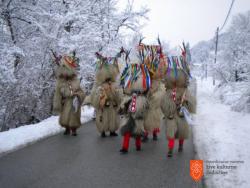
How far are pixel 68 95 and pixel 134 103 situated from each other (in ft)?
7.60

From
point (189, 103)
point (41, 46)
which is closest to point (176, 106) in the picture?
point (189, 103)

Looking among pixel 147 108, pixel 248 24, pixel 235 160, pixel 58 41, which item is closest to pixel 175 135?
pixel 147 108

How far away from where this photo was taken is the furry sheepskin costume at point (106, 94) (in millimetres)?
7953

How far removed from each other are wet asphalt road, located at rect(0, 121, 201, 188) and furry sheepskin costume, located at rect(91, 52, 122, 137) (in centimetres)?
68

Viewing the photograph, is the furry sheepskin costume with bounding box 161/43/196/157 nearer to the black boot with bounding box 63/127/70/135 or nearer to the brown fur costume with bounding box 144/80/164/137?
the brown fur costume with bounding box 144/80/164/137

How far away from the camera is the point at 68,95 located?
8.16 m

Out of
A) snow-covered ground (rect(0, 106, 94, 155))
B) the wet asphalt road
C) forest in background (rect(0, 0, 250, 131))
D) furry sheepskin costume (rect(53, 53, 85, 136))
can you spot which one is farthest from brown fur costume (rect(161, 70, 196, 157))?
forest in background (rect(0, 0, 250, 131))

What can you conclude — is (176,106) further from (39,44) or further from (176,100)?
(39,44)

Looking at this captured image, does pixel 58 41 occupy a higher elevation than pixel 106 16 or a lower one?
lower

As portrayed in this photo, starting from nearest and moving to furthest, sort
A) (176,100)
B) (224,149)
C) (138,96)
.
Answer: (176,100) → (224,149) → (138,96)

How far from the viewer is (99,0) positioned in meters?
15.4

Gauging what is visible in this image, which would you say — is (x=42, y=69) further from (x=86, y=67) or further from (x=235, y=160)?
(x=235, y=160)

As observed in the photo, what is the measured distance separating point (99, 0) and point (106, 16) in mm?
962

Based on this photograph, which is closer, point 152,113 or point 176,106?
point 176,106
